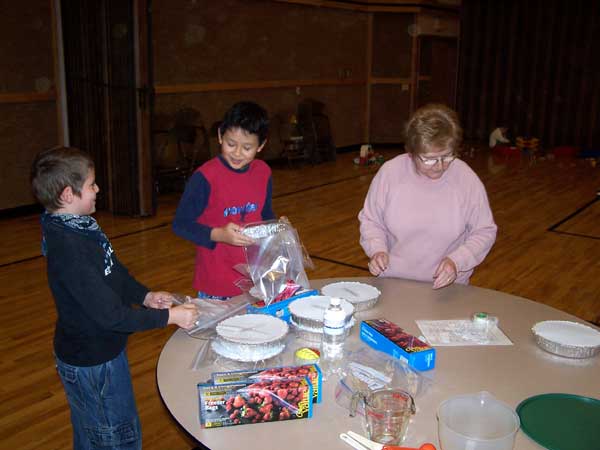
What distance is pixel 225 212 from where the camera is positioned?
Result: 2422 millimetres

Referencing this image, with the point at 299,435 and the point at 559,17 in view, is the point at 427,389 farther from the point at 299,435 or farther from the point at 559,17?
the point at 559,17

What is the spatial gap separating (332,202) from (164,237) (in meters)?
2.36

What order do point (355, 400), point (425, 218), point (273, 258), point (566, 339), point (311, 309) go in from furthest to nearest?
point (425, 218) < point (273, 258) < point (311, 309) < point (566, 339) < point (355, 400)

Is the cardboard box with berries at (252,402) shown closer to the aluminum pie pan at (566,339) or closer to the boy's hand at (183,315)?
the boy's hand at (183,315)

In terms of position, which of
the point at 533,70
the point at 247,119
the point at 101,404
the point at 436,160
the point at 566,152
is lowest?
the point at 566,152

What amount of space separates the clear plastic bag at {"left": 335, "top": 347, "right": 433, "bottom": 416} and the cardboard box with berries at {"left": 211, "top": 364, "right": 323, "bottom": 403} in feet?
0.23

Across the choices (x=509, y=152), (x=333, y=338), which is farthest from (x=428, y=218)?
(x=509, y=152)

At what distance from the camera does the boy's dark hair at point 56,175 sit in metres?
1.66

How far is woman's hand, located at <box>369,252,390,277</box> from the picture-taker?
2.30 m

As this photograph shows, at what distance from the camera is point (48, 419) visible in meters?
2.82

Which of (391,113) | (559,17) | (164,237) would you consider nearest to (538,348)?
(164,237)

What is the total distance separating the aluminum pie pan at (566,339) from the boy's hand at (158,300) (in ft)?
3.70

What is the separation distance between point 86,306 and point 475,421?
3.37ft

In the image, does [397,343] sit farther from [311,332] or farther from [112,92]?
[112,92]
